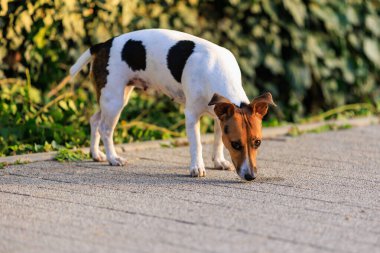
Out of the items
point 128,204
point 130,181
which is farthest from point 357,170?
point 128,204

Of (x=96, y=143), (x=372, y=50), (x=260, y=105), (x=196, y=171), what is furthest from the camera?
(x=372, y=50)

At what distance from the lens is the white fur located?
6438 mm

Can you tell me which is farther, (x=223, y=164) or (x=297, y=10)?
(x=297, y=10)

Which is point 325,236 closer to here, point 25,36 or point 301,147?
point 301,147

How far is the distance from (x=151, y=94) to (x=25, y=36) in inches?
63.9

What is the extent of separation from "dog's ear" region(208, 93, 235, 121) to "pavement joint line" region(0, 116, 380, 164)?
5.83 feet

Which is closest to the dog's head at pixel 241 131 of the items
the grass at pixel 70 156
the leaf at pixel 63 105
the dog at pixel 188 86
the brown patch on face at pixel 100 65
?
the dog at pixel 188 86

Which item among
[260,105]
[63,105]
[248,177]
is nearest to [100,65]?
[63,105]

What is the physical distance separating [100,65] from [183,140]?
162cm

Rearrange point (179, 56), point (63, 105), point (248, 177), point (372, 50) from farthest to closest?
point (372, 50) → point (63, 105) → point (179, 56) → point (248, 177)

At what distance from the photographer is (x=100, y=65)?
700 cm

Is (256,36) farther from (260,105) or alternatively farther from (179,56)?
(260,105)

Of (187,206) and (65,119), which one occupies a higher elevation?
(65,119)

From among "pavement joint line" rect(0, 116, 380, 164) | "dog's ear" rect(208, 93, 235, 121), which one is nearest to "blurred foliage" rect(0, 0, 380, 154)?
"pavement joint line" rect(0, 116, 380, 164)
